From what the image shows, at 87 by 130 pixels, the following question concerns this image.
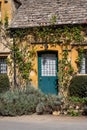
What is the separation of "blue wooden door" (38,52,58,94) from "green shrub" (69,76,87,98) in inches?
52.5

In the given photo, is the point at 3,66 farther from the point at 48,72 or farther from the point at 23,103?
the point at 23,103

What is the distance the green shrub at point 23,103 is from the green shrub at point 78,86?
2.84 metres

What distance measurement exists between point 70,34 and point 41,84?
9.81 ft

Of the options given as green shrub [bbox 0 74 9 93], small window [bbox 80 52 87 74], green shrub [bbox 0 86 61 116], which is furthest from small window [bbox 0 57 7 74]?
green shrub [bbox 0 86 61 116]

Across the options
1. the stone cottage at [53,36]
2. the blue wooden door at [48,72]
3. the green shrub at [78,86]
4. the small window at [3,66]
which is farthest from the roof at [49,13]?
the green shrub at [78,86]

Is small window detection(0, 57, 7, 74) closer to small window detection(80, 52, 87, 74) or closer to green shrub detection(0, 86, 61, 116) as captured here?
small window detection(80, 52, 87, 74)

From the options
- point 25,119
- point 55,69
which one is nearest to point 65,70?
point 55,69

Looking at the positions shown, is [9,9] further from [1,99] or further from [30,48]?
[1,99]

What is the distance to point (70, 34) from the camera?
18797 millimetres

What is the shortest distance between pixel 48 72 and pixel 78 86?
2.30 metres

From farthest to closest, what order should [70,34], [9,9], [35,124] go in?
[9,9] < [70,34] < [35,124]

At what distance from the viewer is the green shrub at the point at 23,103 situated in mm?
14914

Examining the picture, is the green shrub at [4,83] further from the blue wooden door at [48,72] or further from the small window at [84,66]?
the small window at [84,66]

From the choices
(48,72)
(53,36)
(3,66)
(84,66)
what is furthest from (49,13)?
(3,66)
